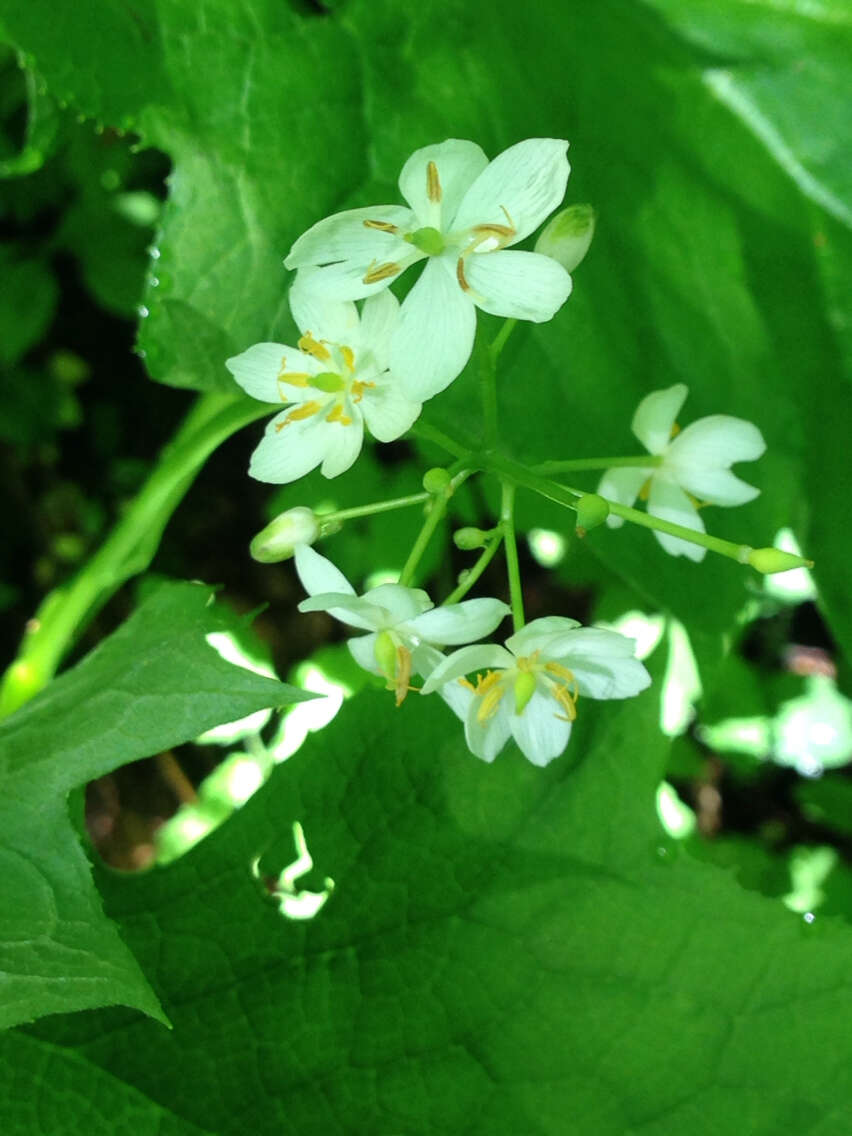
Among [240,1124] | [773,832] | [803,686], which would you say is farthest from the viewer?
[773,832]

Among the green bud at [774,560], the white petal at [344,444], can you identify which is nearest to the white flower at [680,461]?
the green bud at [774,560]

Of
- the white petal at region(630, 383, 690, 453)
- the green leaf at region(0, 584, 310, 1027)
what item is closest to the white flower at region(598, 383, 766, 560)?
the white petal at region(630, 383, 690, 453)

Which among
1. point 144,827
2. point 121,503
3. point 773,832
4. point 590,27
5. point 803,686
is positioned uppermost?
point 590,27

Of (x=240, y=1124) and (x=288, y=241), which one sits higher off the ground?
(x=288, y=241)

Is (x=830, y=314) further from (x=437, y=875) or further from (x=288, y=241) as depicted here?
(x=437, y=875)

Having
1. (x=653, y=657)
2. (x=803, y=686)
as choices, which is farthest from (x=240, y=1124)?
(x=803, y=686)

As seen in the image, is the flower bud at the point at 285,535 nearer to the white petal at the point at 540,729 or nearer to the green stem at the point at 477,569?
the green stem at the point at 477,569
